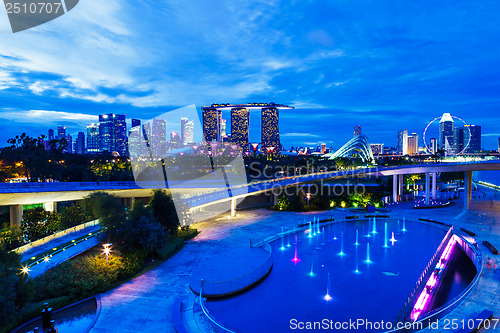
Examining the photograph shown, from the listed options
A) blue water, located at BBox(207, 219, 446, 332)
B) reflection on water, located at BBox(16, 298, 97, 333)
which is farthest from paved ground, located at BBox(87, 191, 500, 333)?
blue water, located at BBox(207, 219, 446, 332)

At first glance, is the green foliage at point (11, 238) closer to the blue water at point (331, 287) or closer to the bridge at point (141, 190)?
the bridge at point (141, 190)

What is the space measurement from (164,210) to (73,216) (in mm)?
8637

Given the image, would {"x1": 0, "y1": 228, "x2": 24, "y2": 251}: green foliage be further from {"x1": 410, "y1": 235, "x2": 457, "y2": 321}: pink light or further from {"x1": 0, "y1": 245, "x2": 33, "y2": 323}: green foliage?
{"x1": 410, "y1": 235, "x2": 457, "y2": 321}: pink light

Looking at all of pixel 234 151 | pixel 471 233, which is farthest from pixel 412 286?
pixel 234 151

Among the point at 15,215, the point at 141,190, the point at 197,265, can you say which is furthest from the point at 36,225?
the point at 197,265

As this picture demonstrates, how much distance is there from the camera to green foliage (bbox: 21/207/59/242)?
78.1ft

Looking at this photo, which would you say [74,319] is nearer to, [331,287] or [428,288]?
[331,287]

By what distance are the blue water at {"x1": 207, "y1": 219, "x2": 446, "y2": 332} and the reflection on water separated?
5.17 metres

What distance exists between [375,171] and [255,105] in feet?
450

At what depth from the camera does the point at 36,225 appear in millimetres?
24016

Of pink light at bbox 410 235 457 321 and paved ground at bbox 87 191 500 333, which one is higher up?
paved ground at bbox 87 191 500 333

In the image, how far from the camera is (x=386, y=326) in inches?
496

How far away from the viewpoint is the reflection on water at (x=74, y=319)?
11828mm

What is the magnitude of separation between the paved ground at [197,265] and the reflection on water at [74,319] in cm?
45
